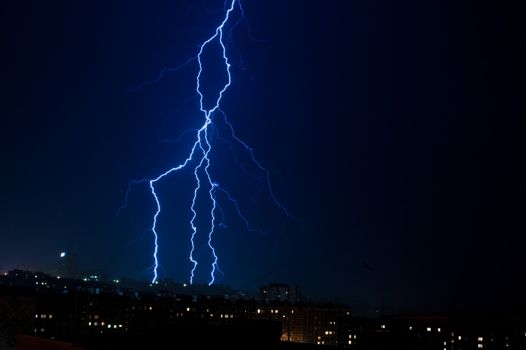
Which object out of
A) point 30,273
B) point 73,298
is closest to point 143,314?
point 73,298

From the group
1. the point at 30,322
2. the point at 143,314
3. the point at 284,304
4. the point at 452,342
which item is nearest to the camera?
the point at 30,322

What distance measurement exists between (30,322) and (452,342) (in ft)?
104

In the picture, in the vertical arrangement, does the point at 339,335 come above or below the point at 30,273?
below

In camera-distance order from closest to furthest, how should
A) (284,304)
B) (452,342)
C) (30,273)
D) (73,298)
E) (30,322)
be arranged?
(30,322) < (452,342) < (73,298) < (284,304) < (30,273)

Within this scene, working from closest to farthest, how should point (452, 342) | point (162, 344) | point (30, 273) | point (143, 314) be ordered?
point (162, 344), point (452, 342), point (143, 314), point (30, 273)

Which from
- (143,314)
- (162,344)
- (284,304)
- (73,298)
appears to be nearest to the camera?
(162,344)

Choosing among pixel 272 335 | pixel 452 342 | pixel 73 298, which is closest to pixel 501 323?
pixel 452 342

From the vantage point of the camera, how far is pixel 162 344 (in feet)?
21.0

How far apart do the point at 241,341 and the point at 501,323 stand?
1367 inches

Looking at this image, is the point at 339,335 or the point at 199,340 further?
the point at 339,335

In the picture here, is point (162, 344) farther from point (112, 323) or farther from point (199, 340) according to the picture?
point (112, 323)

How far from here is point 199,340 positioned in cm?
644

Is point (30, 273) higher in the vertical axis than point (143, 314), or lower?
higher

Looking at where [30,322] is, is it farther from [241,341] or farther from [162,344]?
[241,341]
